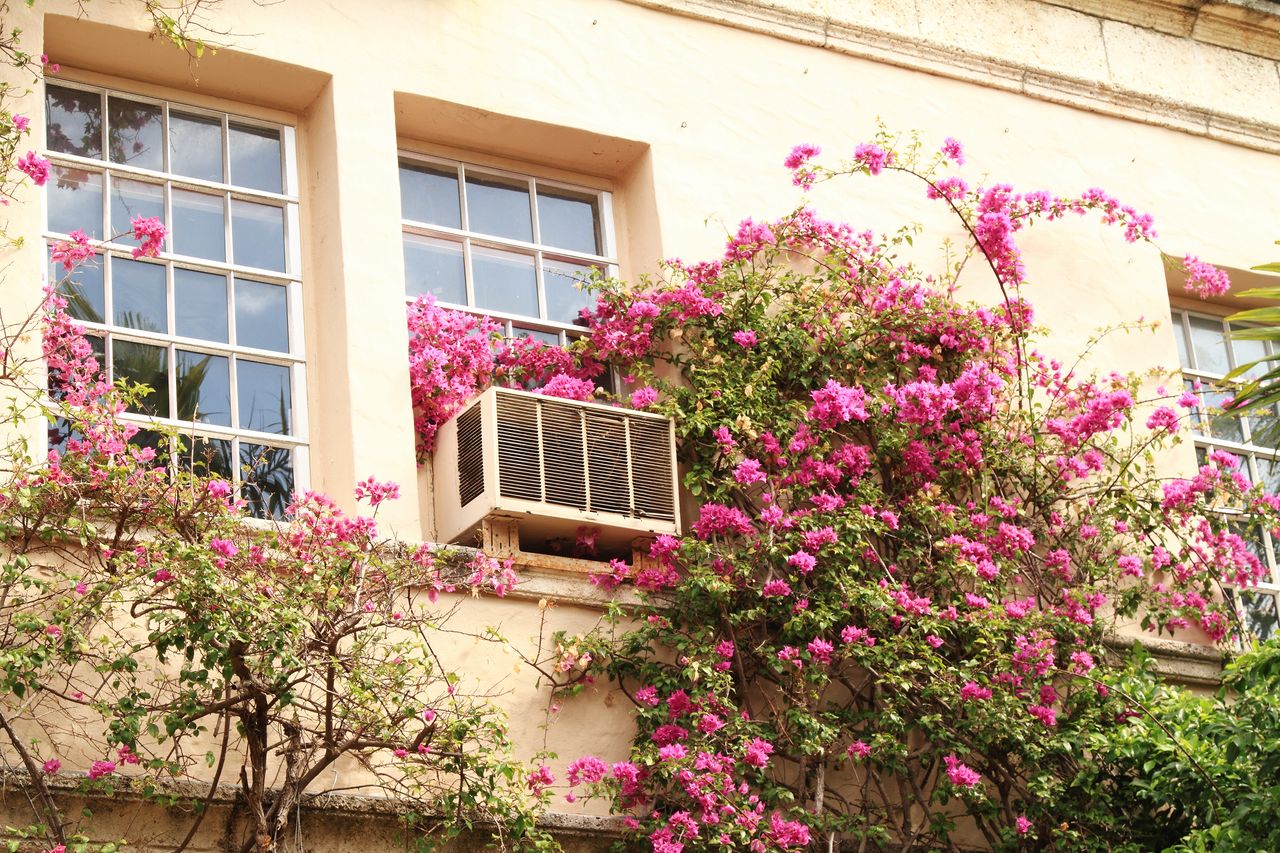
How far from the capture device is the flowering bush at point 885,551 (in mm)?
8258

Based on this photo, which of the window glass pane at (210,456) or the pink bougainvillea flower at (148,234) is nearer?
the pink bougainvillea flower at (148,234)

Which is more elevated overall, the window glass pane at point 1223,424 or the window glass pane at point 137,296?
the window glass pane at point 137,296

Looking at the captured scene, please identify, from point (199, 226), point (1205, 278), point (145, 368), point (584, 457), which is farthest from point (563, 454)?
point (1205, 278)

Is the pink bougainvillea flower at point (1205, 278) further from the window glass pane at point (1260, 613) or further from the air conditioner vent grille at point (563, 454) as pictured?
the air conditioner vent grille at point (563, 454)

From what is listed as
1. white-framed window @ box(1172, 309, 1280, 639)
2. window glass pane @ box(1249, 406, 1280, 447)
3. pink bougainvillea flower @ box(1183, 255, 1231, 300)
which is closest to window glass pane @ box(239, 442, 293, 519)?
white-framed window @ box(1172, 309, 1280, 639)

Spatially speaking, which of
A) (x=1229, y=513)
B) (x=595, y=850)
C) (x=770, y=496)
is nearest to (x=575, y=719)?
(x=595, y=850)

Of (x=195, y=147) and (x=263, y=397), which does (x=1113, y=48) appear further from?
(x=263, y=397)

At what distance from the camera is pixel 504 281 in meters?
9.34

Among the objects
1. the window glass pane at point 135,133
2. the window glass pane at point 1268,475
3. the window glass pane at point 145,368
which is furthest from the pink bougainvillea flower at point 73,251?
the window glass pane at point 1268,475

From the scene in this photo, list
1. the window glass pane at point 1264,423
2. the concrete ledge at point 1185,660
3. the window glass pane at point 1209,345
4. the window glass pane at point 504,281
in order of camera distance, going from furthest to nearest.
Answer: the window glass pane at point 1209,345 < the window glass pane at point 1264,423 < the concrete ledge at point 1185,660 < the window glass pane at point 504,281

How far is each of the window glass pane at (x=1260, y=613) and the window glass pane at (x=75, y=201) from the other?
5.78m

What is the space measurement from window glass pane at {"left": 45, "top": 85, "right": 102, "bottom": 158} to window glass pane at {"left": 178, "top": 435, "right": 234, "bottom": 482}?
1.32m

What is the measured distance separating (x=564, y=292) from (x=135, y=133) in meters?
2.02

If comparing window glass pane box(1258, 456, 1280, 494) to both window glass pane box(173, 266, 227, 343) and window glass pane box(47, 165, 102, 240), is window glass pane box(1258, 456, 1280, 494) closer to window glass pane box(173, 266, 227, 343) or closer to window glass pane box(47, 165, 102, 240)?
window glass pane box(173, 266, 227, 343)
